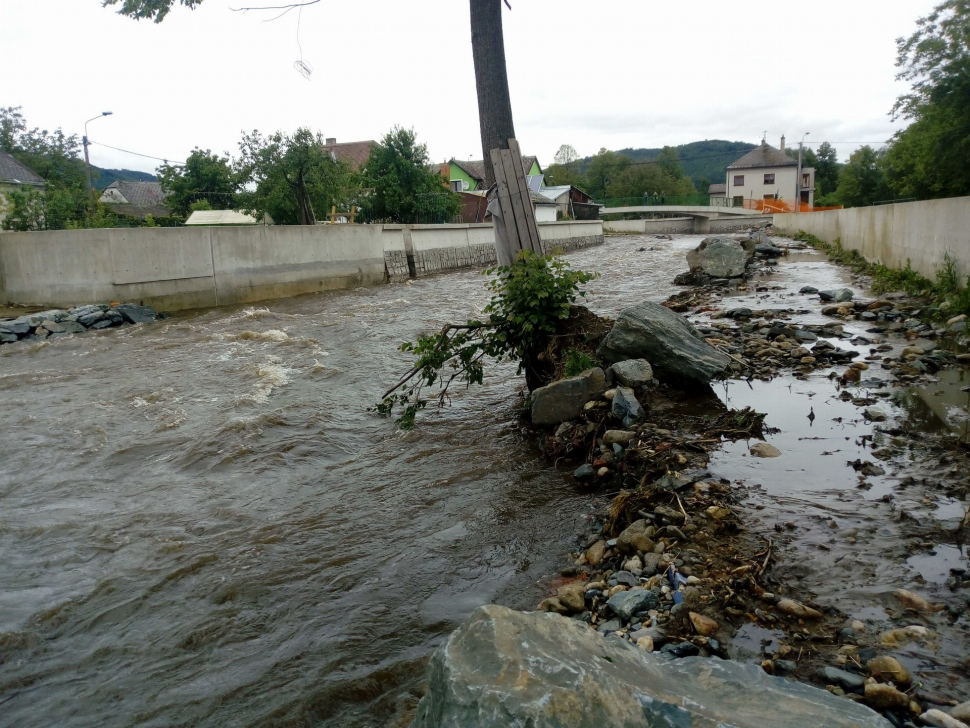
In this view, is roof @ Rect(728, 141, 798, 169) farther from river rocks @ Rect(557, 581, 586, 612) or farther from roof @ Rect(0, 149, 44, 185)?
river rocks @ Rect(557, 581, 586, 612)

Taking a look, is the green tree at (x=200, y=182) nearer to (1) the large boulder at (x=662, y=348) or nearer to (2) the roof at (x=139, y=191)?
(2) the roof at (x=139, y=191)

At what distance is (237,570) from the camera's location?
445cm

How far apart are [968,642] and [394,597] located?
2771 millimetres

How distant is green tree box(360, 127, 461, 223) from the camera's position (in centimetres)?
4312

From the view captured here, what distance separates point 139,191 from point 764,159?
79209 mm

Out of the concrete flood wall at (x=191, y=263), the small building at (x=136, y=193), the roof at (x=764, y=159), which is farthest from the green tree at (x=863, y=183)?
the small building at (x=136, y=193)

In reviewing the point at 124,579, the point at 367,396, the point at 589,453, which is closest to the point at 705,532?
the point at 589,453

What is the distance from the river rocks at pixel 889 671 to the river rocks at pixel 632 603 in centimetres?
93

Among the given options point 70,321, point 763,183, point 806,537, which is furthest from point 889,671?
point 763,183

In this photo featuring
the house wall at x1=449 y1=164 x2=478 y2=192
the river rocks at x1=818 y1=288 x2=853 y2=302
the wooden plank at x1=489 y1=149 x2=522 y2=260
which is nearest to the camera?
the wooden plank at x1=489 y1=149 x2=522 y2=260

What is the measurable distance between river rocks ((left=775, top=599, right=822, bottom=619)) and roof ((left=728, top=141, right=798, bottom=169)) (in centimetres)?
10236

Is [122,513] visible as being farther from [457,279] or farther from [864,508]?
[457,279]

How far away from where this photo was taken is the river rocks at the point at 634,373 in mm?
6219

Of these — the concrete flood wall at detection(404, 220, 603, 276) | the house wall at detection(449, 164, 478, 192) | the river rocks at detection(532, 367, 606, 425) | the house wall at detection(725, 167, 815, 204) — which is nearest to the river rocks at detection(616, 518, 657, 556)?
the river rocks at detection(532, 367, 606, 425)
